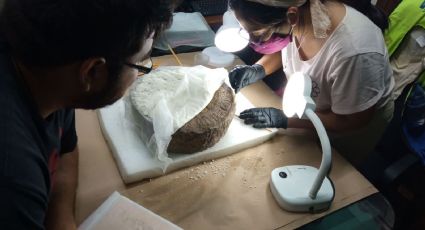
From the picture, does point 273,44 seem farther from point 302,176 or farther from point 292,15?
point 302,176

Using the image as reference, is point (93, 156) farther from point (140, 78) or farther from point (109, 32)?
point (109, 32)

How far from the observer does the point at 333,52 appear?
121cm

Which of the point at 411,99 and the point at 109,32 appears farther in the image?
the point at 411,99

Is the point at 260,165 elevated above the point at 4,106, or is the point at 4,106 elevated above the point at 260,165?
the point at 4,106

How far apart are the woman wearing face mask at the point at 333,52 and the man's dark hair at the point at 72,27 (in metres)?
0.55

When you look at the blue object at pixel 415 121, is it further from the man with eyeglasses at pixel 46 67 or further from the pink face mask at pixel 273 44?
the man with eyeglasses at pixel 46 67

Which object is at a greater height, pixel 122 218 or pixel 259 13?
pixel 259 13

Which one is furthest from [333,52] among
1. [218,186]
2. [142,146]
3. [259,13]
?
[142,146]

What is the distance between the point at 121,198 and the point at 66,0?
61cm

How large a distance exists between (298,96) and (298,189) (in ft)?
1.09

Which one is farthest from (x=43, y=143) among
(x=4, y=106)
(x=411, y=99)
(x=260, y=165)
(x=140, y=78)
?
(x=411, y=99)

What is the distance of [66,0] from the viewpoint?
0.61 meters

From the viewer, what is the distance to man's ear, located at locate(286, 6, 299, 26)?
1162 mm

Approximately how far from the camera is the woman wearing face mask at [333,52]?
3.79 ft
